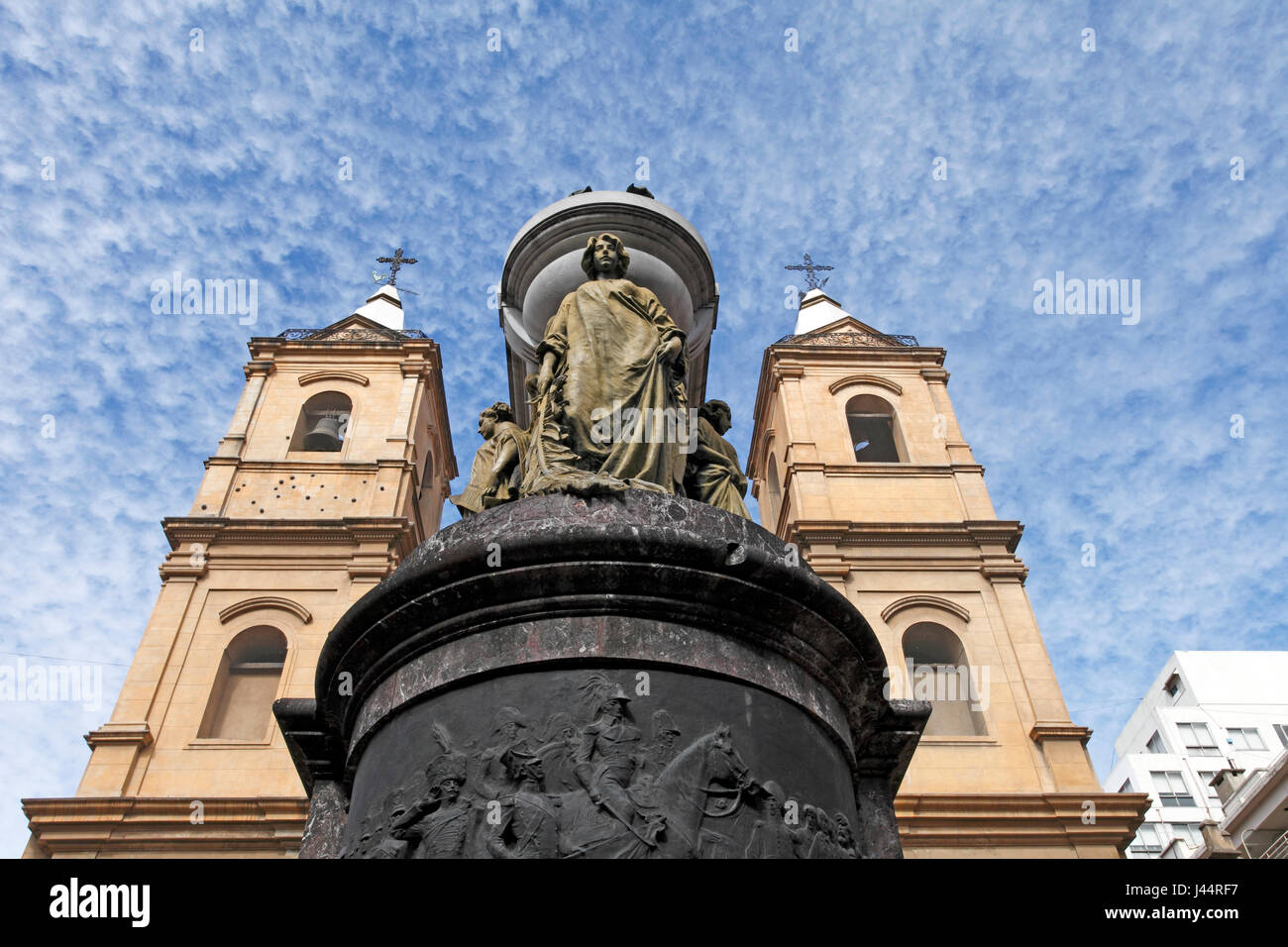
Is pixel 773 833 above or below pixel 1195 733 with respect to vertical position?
below

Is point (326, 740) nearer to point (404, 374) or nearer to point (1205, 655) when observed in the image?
point (404, 374)

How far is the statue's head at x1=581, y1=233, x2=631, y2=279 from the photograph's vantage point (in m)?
6.30

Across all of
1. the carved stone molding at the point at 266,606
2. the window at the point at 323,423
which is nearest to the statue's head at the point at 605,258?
the carved stone molding at the point at 266,606

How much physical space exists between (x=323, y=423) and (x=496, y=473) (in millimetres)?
20540

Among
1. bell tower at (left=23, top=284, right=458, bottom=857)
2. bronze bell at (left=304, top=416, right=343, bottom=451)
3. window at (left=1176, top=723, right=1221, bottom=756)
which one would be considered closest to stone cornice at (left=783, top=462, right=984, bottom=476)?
bell tower at (left=23, top=284, right=458, bottom=857)

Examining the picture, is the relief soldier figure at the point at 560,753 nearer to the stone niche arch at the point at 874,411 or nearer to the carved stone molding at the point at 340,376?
the stone niche arch at the point at 874,411

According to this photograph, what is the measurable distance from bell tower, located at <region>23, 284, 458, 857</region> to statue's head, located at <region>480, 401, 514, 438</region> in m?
10.7

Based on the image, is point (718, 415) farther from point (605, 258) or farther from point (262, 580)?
point (262, 580)

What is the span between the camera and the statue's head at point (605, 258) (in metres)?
6.30

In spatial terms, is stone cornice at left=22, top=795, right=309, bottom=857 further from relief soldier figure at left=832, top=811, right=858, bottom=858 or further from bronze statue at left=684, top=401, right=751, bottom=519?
relief soldier figure at left=832, top=811, right=858, bottom=858

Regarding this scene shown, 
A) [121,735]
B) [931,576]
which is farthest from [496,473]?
[931,576]

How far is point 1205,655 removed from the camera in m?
60.2

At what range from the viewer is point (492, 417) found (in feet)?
21.1
